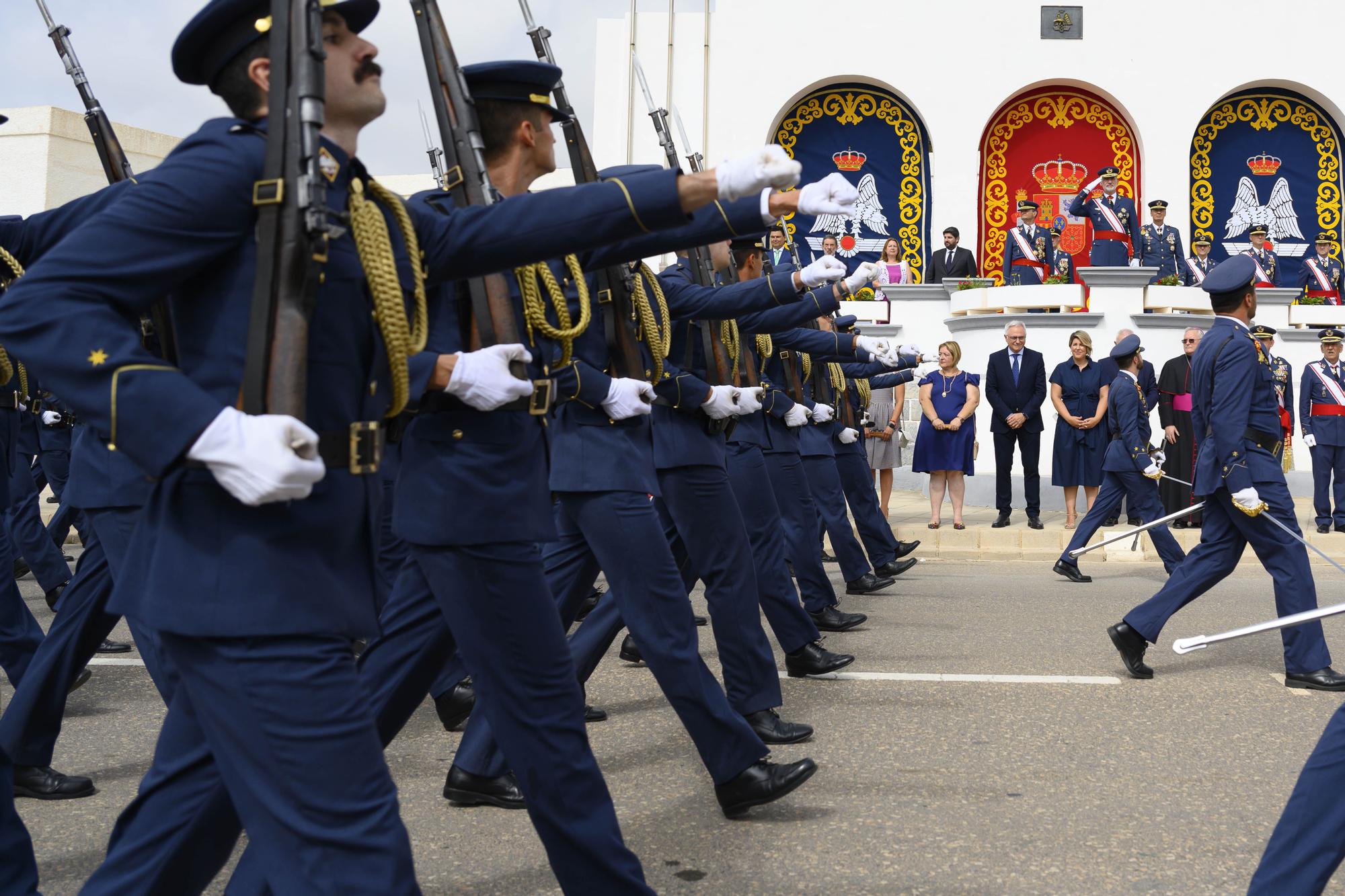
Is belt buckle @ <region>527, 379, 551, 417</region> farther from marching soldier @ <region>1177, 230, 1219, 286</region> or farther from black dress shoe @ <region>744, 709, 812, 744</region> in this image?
marching soldier @ <region>1177, 230, 1219, 286</region>

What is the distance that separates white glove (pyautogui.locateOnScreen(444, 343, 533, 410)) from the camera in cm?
273

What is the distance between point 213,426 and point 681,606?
1.99 m

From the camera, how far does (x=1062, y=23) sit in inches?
744

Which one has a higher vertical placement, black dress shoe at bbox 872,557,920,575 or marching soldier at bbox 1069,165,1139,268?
marching soldier at bbox 1069,165,1139,268

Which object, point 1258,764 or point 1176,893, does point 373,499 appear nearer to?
point 1176,893

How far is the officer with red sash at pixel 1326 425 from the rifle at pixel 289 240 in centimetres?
1176

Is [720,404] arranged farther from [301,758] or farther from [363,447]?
[301,758]

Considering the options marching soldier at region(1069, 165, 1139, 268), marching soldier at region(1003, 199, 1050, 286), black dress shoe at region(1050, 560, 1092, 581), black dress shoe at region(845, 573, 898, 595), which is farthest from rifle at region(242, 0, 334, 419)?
marching soldier at region(1069, 165, 1139, 268)

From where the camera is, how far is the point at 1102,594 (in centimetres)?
837

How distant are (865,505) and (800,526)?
252cm

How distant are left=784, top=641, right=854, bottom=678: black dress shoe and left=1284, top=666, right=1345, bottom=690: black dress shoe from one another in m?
1.76

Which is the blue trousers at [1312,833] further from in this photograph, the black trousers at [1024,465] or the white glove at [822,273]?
the black trousers at [1024,465]

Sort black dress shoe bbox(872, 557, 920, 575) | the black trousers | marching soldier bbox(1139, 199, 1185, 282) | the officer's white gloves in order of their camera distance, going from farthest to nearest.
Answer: marching soldier bbox(1139, 199, 1185, 282)
the black trousers
black dress shoe bbox(872, 557, 920, 575)
the officer's white gloves

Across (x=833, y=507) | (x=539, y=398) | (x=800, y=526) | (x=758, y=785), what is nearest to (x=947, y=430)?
(x=833, y=507)
